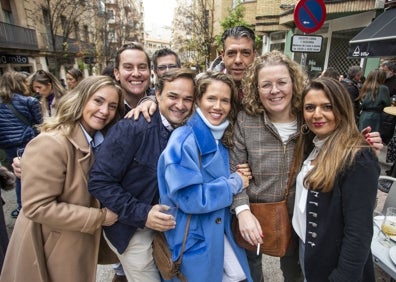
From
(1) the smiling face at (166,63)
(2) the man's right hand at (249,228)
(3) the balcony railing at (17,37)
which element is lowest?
(2) the man's right hand at (249,228)

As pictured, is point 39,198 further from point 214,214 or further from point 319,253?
point 319,253

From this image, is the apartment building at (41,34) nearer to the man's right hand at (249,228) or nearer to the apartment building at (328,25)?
the apartment building at (328,25)

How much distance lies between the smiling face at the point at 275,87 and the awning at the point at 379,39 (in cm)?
505

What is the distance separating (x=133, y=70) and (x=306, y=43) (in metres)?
3.63

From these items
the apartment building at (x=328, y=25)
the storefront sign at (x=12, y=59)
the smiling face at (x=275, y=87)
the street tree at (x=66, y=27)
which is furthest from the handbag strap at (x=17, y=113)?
the storefront sign at (x=12, y=59)

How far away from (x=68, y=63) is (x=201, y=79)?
27589 millimetres

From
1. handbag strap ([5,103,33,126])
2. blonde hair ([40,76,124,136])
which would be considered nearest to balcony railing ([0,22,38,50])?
handbag strap ([5,103,33,126])

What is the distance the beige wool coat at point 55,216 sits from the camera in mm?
1630

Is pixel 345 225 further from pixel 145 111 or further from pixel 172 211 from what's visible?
pixel 145 111

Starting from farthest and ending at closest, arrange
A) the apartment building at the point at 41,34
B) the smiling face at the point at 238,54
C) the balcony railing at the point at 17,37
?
1. the apartment building at the point at 41,34
2. the balcony railing at the point at 17,37
3. the smiling face at the point at 238,54

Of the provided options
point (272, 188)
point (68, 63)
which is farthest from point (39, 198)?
point (68, 63)

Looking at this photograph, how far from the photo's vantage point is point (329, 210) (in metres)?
1.56

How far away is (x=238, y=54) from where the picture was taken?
8.05 ft

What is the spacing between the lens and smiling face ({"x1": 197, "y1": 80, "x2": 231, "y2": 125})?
177 cm
